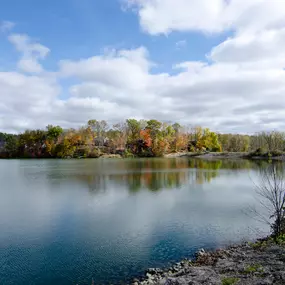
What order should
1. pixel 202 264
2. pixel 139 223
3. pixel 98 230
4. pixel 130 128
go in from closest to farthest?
pixel 202 264 → pixel 98 230 → pixel 139 223 → pixel 130 128

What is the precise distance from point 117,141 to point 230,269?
92009 mm

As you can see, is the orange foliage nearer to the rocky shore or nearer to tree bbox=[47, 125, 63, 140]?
tree bbox=[47, 125, 63, 140]

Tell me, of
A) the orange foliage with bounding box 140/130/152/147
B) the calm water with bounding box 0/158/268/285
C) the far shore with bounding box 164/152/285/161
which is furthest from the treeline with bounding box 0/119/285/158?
the calm water with bounding box 0/158/268/285

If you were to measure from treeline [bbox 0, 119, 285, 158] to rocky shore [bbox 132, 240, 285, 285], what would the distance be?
84008 millimetres

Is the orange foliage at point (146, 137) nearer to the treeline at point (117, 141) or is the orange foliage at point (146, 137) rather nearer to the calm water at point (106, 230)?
the treeline at point (117, 141)

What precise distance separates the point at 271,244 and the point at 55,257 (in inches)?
333

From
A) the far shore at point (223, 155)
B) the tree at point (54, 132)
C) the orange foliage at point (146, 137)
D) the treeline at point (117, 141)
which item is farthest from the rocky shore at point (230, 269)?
the tree at point (54, 132)

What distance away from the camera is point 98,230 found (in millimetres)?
13664

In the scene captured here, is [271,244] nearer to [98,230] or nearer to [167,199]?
[98,230]

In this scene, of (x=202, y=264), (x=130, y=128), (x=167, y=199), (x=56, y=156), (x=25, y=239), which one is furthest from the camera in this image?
Answer: (x=130, y=128)

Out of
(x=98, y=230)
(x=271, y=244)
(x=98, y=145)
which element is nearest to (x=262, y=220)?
(x=271, y=244)

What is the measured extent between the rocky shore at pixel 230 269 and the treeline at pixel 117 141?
84008 mm

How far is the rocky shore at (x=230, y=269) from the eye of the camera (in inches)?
283

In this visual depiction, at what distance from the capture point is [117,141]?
9931 cm
